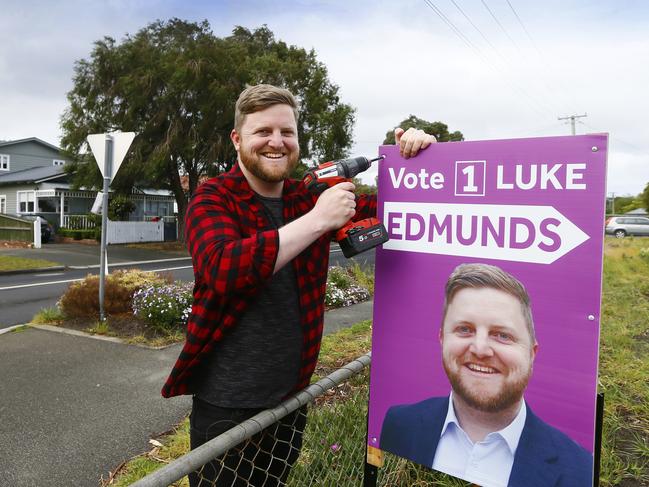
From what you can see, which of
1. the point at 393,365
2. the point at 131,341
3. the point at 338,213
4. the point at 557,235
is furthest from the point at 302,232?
the point at 131,341

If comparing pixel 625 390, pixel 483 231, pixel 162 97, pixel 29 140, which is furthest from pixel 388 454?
pixel 29 140

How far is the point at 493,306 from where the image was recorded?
4.47ft

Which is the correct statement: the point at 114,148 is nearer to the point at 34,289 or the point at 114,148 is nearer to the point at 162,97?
the point at 34,289

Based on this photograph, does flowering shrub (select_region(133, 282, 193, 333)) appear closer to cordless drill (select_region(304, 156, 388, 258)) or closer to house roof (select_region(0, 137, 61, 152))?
cordless drill (select_region(304, 156, 388, 258))

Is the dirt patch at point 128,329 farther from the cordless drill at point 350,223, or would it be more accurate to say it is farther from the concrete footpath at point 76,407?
the cordless drill at point 350,223

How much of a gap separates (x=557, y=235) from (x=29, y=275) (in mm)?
13420

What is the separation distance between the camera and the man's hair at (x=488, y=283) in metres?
1.32

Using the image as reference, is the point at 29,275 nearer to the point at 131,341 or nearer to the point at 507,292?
the point at 131,341

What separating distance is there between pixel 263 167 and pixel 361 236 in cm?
42

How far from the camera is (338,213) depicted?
1385mm

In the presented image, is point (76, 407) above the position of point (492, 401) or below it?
below

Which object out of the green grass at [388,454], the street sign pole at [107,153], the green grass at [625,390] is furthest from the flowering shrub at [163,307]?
the green grass at [625,390]

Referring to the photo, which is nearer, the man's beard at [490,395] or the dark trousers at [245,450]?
the man's beard at [490,395]

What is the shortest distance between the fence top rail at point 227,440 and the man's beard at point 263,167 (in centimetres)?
76
